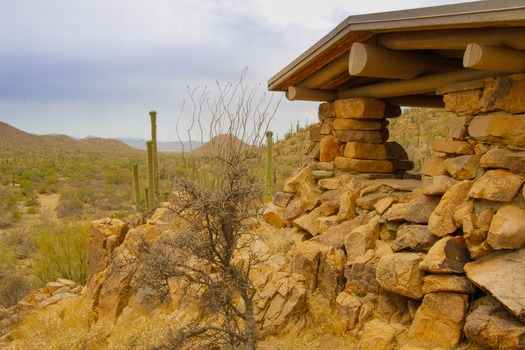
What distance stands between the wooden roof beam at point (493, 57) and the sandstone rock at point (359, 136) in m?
2.19

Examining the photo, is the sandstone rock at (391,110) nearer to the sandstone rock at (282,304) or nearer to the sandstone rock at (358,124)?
the sandstone rock at (358,124)

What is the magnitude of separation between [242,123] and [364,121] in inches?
67.9

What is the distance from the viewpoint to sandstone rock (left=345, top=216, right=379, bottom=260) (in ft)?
13.3

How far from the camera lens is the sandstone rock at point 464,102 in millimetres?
3594

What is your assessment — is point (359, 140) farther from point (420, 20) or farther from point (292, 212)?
point (420, 20)

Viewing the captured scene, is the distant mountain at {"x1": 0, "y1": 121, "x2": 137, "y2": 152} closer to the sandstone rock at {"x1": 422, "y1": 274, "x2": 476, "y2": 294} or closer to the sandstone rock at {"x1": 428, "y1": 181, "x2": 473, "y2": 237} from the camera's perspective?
the sandstone rock at {"x1": 428, "y1": 181, "x2": 473, "y2": 237}

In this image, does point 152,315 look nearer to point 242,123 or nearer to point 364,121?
point 242,123

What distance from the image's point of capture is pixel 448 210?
340cm

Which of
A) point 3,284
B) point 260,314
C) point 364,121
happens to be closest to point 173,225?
point 260,314

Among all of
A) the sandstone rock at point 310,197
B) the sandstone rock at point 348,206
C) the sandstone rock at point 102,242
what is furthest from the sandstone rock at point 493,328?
the sandstone rock at point 102,242

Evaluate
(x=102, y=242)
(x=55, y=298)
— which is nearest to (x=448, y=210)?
(x=102, y=242)

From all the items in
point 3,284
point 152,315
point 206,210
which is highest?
point 206,210

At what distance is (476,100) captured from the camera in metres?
3.59

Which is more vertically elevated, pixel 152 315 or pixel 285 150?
pixel 285 150
